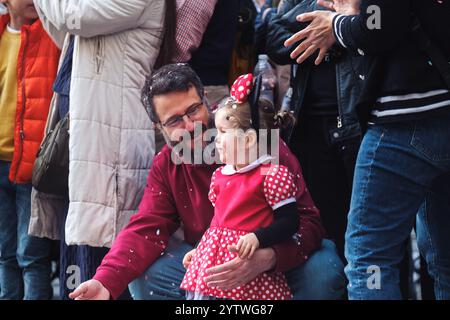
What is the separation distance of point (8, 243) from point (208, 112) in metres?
1.49

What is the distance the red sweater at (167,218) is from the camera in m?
2.95

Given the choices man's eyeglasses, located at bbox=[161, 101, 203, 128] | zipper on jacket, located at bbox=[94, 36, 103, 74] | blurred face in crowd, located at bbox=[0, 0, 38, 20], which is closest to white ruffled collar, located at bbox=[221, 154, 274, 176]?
man's eyeglasses, located at bbox=[161, 101, 203, 128]

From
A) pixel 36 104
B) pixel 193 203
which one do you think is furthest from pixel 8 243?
pixel 193 203

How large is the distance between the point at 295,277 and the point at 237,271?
264 mm

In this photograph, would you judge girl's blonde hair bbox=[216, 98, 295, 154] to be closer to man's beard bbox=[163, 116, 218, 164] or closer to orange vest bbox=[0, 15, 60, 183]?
man's beard bbox=[163, 116, 218, 164]

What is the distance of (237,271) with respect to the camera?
273 centimetres

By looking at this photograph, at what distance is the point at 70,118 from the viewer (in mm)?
3443

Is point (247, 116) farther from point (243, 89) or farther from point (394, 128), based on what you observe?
point (394, 128)

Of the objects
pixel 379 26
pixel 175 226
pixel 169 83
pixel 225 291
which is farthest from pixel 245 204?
pixel 379 26

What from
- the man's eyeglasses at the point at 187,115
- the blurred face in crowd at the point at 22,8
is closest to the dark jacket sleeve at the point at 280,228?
the man's eyeglasses at the point at 187,115

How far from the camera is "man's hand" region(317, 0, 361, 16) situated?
2.76m

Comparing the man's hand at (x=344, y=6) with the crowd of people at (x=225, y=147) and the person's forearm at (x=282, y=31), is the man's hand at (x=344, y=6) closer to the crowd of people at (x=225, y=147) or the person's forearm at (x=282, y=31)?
the crowd of people at (x=225, y=147)

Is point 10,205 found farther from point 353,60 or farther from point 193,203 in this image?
point 353,60

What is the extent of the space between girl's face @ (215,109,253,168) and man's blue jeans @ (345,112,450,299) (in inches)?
16.6
